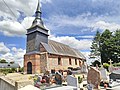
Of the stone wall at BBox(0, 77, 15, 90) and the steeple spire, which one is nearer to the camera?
the stone wall at BBox(0, 77, 15, 90)

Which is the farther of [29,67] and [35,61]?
[29,67]

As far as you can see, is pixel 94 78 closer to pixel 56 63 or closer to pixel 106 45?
pixel 56 63

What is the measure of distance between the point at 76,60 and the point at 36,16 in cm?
1719

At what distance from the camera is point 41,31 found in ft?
98.2

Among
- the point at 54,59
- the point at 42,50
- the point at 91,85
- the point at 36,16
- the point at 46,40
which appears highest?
the point at 36,16

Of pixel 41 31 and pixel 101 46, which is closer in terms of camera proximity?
pixel 41 31

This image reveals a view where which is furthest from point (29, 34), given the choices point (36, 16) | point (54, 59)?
point (54, 59)

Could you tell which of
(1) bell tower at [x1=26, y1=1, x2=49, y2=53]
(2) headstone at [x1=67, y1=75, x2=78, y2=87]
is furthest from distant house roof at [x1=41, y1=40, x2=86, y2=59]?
(2) headstone at [x1=67, y1=75, x2=78, y2=87]

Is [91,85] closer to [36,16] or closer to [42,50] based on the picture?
[42,50]

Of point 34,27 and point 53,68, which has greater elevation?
point 34,27

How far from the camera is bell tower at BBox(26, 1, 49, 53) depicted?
1151 inches

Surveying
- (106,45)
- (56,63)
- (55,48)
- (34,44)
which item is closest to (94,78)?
(56,63)

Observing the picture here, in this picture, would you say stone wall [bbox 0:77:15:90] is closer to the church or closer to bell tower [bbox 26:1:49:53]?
the church

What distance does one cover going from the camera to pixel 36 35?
96.3ft
